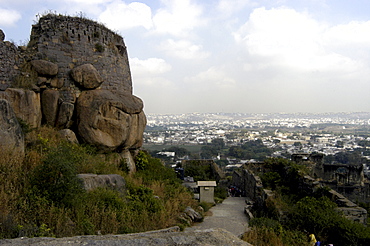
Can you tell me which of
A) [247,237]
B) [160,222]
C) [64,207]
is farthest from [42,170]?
[247,237]

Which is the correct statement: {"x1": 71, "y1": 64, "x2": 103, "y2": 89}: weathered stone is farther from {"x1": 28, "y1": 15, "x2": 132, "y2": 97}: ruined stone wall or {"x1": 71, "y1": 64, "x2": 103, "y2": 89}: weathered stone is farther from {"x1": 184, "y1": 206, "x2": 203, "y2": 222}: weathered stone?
{"x1": 184, "y1": 206, "x2": 203, "y2": 222}: weathered stone

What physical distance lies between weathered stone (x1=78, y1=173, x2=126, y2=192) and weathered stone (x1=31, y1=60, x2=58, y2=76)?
4.29m

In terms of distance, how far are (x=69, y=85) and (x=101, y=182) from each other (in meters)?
4.44

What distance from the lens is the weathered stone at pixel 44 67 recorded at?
9.38m

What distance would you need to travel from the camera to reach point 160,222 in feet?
20.2

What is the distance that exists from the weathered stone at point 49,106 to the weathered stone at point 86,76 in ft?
3.07

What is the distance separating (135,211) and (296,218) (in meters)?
4.33

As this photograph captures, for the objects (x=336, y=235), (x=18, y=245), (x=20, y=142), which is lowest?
(x=336, y=235)

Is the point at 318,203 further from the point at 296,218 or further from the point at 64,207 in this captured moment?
the point at 64,207

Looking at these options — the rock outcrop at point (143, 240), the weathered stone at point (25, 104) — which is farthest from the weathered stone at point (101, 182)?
the rock outcrop at point (143, 240)

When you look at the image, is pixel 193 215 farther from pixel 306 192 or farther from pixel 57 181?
pixel 306 192

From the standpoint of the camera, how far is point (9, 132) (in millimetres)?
6809

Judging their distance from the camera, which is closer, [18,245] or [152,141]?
[18,245]

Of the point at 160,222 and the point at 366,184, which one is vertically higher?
the point at 160,222
